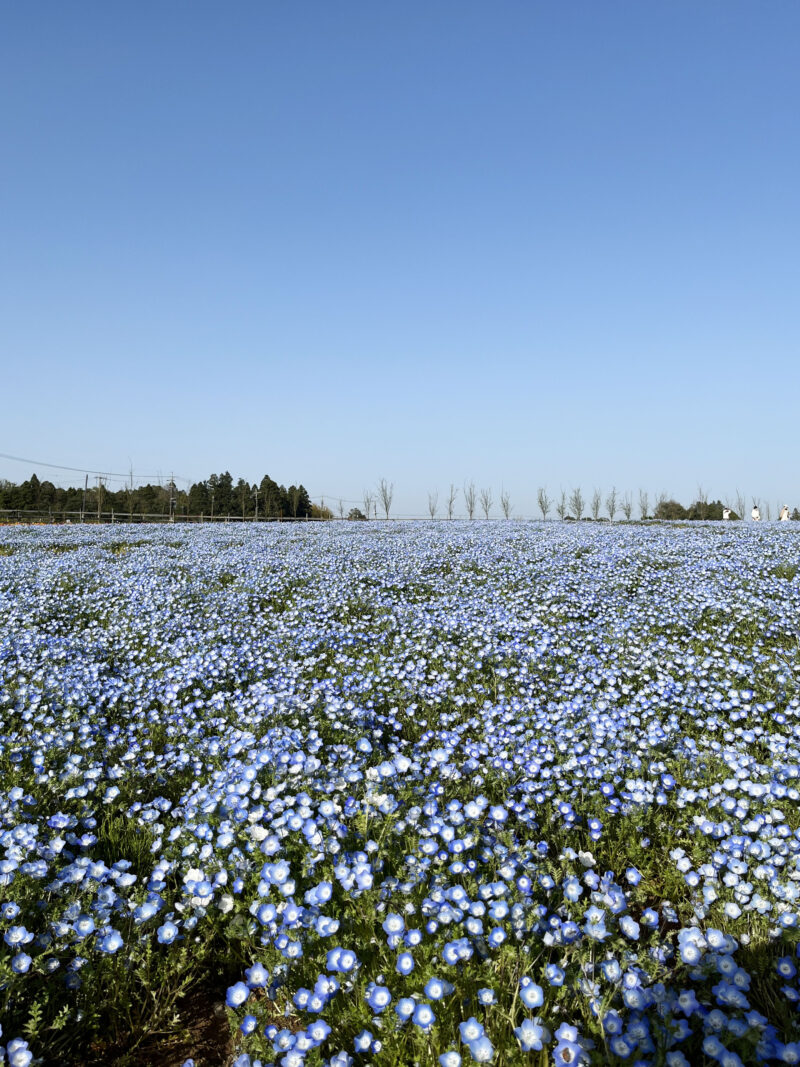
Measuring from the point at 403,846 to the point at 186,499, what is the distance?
68.3 m

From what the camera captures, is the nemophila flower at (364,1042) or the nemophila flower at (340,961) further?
the nemophila flower at (340,961)

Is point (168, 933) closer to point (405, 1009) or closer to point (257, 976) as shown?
point (257, 976)

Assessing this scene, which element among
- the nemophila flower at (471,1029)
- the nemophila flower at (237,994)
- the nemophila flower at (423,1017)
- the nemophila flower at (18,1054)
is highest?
the nemophila flower at (423,1017)

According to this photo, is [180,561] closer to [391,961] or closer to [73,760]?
[73,760]

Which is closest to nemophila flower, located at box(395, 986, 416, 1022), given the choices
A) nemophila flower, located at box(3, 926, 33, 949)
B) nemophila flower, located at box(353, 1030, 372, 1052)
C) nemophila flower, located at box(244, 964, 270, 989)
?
nemophila flower, located at box(353, 1030, 372, 1052)

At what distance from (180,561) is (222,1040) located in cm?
1196

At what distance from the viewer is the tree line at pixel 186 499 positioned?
62.9 m

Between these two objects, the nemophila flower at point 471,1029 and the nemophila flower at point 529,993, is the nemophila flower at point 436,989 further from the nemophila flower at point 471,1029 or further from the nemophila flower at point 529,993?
the nemophila flower at point 529,993

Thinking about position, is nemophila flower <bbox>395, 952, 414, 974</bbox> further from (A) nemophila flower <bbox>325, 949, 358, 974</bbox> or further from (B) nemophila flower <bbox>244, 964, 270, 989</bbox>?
(B) nemophila flower <bbox>244, 964, 270, 989</bbox>

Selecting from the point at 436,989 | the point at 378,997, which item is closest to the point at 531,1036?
the point at 436,989

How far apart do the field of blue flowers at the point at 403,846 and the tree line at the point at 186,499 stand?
5861 centimetres

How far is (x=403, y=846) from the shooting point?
10.2 ft

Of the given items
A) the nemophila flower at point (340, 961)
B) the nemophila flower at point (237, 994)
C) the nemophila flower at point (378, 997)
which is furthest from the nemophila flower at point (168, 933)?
the nemophila flower at point (378, 997)

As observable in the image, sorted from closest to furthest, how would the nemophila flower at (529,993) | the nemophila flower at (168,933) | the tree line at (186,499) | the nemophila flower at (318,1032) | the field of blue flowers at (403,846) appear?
1. the nemophila flower at (318,1032)
2. the nemophila flower at (529,993)
3. the field of blue flowers at (403,846)
4. the nemophila flower at (168,933)
5. the tree line at (186,499)
